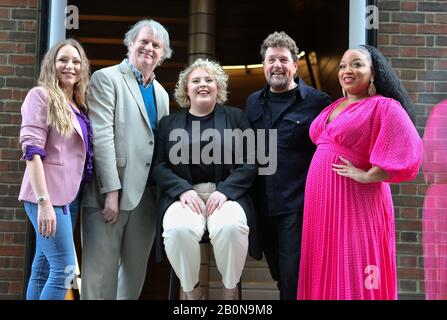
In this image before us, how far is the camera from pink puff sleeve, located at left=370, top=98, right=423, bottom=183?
11.9 feet

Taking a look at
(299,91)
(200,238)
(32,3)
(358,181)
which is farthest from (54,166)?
(32,3)

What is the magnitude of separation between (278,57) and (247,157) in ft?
2.12

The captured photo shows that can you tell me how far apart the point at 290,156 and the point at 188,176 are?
2.10ft

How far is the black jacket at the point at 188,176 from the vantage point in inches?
156

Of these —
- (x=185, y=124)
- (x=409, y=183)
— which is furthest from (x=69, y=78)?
(x=409, y=183)

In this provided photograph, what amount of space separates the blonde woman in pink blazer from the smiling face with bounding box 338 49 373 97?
5.02ft

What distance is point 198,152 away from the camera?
400cm

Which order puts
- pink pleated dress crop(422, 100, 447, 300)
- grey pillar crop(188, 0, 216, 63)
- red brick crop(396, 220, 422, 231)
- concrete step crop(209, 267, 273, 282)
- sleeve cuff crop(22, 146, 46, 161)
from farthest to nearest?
grey pillar crop(188, 0, 216, 63) < concrete step crop(209, 267, 273, 282) < red brick crop(396, 220, 422, 231) < pink pleated dress crop(422, 100, 447, 300) < sleeve cuff crop(22, 146, 46, 161)

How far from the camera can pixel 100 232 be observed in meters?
4.01

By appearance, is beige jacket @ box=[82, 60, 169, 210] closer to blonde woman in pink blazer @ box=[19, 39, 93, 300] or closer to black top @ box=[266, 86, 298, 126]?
blonde woman in pink blazer @ box=[19, 39, 93, 300]

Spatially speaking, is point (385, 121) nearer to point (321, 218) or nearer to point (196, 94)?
point (321, 218)

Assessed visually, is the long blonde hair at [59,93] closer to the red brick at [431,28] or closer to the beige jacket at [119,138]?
the beige jacket at [119,138]

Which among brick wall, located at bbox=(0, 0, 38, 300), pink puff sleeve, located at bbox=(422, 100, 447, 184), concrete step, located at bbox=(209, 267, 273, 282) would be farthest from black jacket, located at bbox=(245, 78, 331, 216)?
concrete step, located at bbox=(209, 267, 273, 282)
